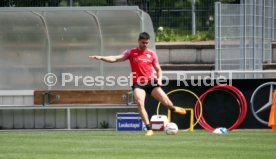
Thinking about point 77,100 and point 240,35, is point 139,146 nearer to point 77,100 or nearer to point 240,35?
point 77,100

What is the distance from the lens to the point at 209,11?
29469mm

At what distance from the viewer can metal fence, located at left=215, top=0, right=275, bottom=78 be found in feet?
83.0

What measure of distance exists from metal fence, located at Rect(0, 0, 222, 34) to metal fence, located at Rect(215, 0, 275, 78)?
12.4 feet

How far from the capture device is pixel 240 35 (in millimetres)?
25453

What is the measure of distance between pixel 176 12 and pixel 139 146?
13.3 metres

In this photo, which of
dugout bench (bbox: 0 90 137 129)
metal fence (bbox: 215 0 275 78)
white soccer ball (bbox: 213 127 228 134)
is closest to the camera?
white soccer ball (bbox: 213 127 228 134)

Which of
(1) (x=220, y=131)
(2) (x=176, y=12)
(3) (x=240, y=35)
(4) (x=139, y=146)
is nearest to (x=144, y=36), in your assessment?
(1) (x=220, y=131)

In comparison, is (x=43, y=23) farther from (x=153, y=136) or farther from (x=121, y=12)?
(x=153, y=136)

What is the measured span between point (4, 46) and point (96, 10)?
258 centimetres

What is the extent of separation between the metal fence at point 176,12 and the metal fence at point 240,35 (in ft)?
12.4

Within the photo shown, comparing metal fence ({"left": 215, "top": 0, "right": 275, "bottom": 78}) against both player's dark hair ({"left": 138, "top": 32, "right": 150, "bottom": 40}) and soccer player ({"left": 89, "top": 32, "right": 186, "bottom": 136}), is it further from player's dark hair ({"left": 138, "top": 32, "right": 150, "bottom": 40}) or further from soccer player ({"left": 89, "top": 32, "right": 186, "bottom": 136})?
player's dark hair ({"left": 138, "top": 32, "right": 150, "bottom": 40})

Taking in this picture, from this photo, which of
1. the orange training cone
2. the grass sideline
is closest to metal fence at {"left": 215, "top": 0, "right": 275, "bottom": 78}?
the orange training cone

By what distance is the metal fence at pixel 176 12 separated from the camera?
29.3 m

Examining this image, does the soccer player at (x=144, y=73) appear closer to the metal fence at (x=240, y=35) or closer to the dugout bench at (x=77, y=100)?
the dugout bench at (x=77, y=100)
